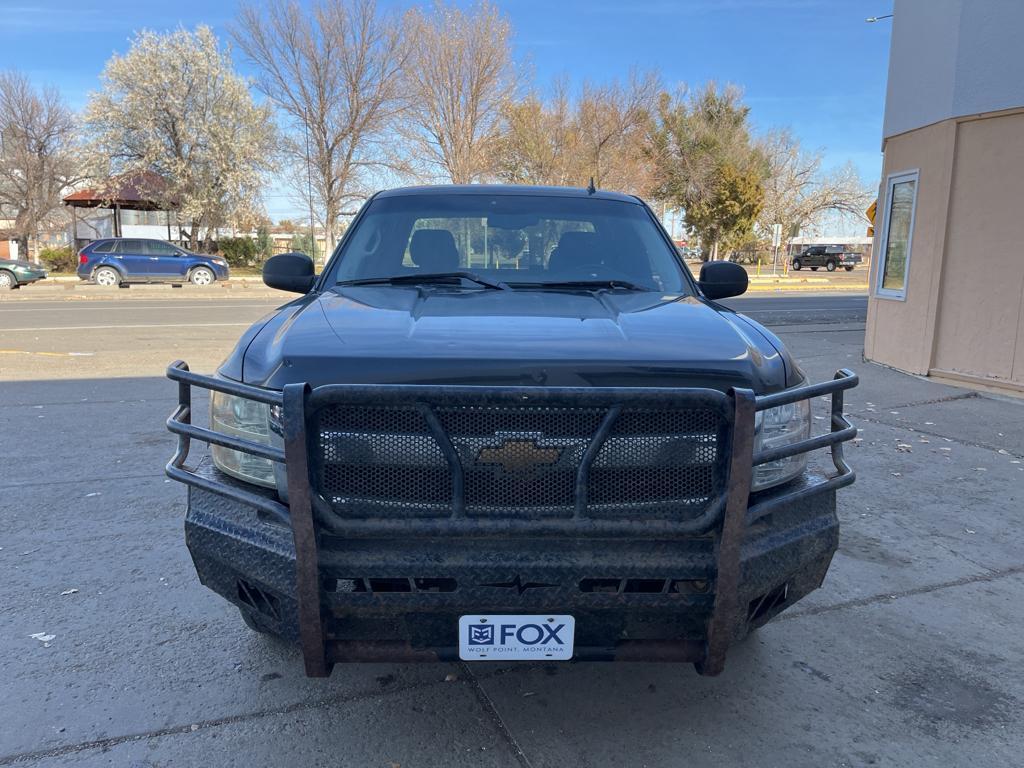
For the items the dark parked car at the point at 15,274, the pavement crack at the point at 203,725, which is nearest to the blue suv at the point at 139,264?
the dark parked car at the point at 15,274

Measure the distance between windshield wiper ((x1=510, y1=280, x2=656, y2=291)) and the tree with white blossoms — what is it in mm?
32490

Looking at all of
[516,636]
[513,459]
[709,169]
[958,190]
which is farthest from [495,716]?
[709,169]

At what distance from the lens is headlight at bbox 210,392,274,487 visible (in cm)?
235

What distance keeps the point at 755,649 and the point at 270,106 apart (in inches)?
1348

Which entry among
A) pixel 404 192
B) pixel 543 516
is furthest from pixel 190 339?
pixel 543 516

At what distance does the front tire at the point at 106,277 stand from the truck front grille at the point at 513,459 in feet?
83.4

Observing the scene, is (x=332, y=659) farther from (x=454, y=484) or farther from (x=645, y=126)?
(x=645, y=126)

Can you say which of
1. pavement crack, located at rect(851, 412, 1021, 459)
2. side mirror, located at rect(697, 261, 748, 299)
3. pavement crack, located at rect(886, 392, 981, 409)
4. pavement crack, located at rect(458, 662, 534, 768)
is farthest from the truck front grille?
pavement crack, located at rect(886, 392, 981, 409)

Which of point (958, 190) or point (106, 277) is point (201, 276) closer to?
point (106, 277)

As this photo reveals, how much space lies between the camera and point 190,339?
38.5 feet

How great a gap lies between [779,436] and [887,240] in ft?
29.7

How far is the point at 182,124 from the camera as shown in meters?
31.9

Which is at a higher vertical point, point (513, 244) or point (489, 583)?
point (513, 244)

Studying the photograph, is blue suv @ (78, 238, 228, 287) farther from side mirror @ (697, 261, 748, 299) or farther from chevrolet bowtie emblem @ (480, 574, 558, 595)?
chevrolet bowtie emblem @ (480, 574, 558, 595)
